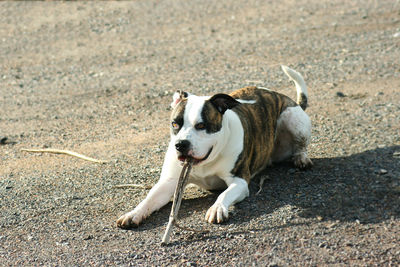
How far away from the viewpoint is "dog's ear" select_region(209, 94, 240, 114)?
5650 mm

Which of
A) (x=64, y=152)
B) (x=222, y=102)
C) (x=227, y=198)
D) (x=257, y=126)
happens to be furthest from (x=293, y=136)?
(x=64, y=152)

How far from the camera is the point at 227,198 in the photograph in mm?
5617

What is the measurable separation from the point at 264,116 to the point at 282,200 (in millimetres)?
1060

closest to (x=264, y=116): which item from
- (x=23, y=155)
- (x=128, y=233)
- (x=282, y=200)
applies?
(x=282, y=200)

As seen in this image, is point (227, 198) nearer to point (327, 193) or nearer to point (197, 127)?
point (197, 127)

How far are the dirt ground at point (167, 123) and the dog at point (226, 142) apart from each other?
0.48ft

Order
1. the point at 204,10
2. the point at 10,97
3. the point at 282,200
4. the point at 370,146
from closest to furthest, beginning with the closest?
the point at 282,200, the point at 370,146, the point at 10,97, the point at 204,10

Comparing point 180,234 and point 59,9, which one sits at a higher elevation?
point 59,9

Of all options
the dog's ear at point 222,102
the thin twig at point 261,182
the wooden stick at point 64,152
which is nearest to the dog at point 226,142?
the dog's ear at point 222,102

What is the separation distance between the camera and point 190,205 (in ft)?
19.6

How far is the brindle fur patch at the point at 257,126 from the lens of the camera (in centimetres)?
604

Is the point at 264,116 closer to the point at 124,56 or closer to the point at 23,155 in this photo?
the point at 23,155

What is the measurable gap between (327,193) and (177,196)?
149 centimetres

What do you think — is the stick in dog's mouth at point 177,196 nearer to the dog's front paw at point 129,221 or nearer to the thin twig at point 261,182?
the dog's front paw at point 129,221
